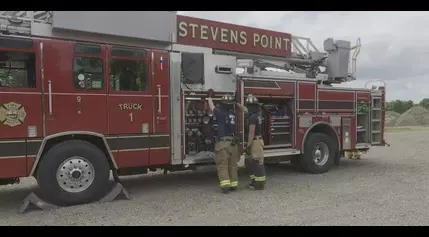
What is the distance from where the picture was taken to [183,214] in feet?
17.8

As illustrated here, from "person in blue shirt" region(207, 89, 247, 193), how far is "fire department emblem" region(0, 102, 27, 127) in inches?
116

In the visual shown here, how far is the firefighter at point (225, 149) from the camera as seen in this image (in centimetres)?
682

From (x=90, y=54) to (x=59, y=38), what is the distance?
1.56 feet

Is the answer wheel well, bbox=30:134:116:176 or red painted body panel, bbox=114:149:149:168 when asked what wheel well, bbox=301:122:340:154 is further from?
wheel well, bbox=30:134:116:176

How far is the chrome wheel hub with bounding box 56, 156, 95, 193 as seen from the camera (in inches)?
226

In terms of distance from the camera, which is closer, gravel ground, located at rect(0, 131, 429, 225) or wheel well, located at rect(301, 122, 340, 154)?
gravel ground, located at rect(0, 131, 429, 225)

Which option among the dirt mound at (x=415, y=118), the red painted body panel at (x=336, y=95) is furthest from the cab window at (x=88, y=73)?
the dirt mound at (x=415, y=118)

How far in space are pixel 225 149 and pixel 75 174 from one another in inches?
95.8

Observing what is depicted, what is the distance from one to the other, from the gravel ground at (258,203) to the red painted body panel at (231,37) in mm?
2667

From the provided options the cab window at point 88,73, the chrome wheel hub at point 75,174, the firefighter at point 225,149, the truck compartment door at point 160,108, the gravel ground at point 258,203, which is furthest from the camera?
the firefighter at point 225,149

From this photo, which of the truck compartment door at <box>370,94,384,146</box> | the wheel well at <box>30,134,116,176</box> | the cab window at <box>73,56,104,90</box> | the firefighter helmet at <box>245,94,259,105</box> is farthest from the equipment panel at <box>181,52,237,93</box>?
the truck compartment door at <box>370,94,384,146</box>

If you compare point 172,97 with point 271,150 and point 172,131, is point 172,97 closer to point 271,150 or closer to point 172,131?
point 172,131

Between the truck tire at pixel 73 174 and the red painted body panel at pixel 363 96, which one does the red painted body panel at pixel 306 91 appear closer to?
the red painted body panel at pixel 363 96

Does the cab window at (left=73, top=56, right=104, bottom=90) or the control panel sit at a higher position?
the cab window at (left=73, top=56, right=104, bottom=90)
